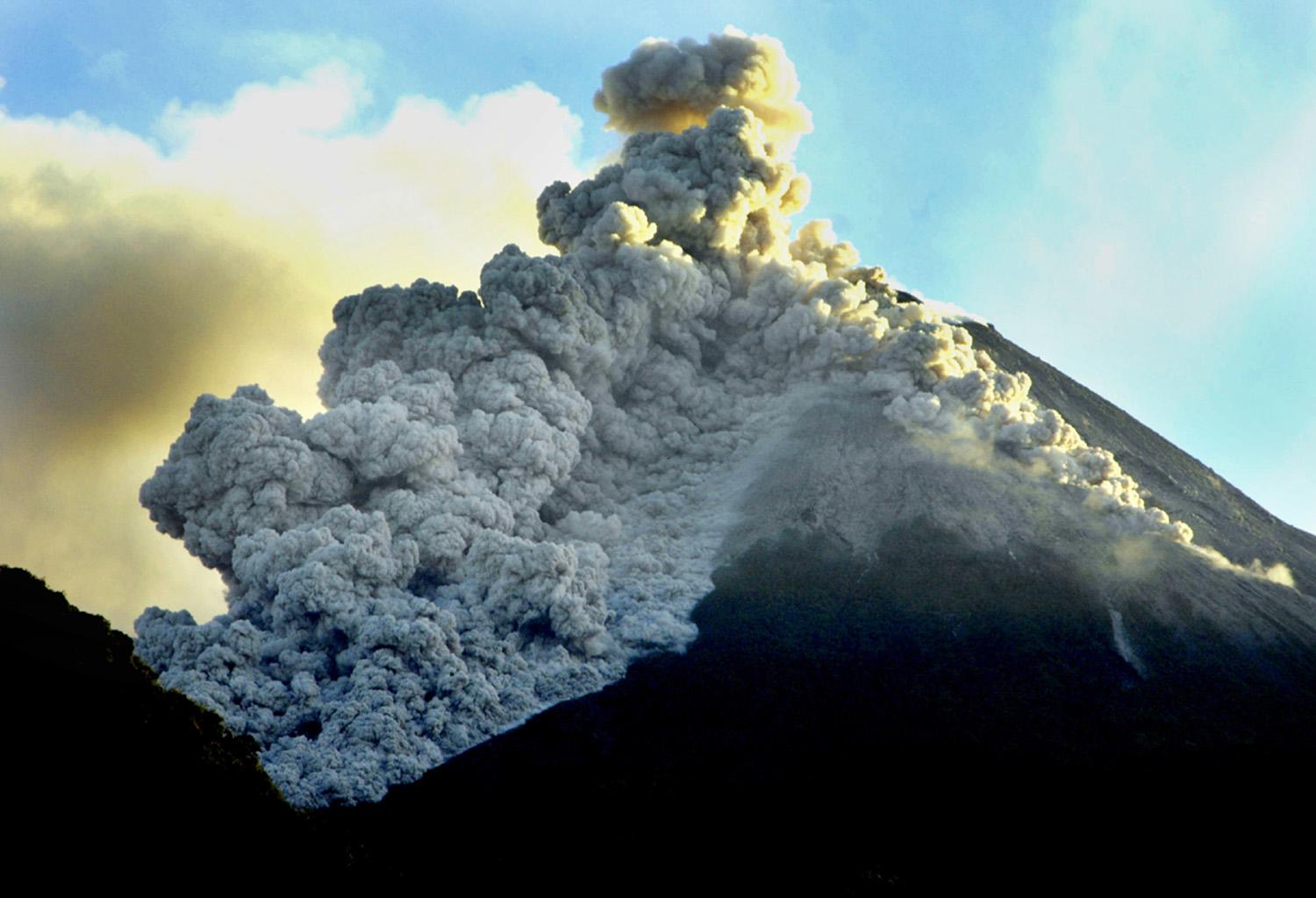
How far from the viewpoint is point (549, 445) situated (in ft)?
116

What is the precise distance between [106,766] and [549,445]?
20.7 m

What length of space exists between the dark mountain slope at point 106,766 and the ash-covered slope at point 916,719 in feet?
8.72

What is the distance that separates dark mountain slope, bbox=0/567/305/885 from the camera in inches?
566

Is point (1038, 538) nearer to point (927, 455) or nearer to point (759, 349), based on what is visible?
point (927, 455)

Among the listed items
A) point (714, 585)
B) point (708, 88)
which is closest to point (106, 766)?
point (714, 585)

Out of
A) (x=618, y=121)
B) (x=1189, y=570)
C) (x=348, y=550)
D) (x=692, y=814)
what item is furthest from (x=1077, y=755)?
(x=618, y=121)

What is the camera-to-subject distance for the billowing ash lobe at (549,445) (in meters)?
26.5

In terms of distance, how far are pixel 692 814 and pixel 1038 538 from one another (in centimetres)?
1829

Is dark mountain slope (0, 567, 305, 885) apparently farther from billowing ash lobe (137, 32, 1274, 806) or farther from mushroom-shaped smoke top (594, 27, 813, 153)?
mushroom-shaped smoke top (594, 27, 813, 153)

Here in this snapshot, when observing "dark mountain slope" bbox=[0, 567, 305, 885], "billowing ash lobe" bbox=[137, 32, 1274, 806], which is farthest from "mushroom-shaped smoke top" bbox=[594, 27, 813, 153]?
"dark mountain slope" bbox=[0, 567, 305, 885]

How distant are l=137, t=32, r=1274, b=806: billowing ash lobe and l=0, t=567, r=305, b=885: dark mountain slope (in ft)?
20.7

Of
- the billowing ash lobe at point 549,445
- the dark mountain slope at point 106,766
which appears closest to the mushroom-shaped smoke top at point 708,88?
the billowing ash lobe at point 549,445

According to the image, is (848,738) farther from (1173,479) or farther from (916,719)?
(1173,479)

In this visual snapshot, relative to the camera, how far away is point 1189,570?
3700 centimetres
